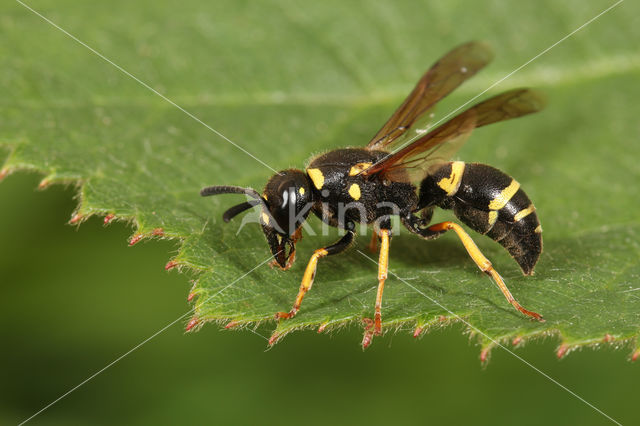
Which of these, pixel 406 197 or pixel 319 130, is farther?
pixel 319 130

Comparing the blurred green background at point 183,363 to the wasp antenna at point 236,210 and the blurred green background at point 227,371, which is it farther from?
the wasp antenna at point 236,210

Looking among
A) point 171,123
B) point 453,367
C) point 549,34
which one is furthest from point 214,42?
point 453,367

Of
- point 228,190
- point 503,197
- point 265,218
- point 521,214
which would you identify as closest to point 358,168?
point 265,218

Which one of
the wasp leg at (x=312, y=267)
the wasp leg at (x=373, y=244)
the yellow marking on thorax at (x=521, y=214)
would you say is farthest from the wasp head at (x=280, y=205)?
the yellow marking on thorax at (x=521, y=214)

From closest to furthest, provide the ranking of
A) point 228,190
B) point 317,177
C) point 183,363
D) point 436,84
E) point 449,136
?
point 449,136 < point 228,190 < point 317,177 < point 436,84 < point 183,363

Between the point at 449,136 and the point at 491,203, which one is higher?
the point at 449,136

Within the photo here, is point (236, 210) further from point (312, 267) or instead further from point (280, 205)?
point (312, 267)
